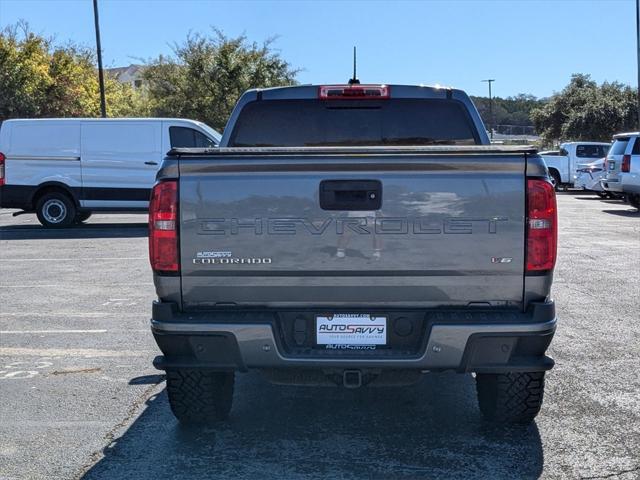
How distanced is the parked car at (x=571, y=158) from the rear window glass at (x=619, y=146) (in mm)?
8749

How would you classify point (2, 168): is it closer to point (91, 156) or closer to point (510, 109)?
point (91, 156)

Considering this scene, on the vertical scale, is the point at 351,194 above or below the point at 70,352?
above

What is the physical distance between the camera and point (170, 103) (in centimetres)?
4184

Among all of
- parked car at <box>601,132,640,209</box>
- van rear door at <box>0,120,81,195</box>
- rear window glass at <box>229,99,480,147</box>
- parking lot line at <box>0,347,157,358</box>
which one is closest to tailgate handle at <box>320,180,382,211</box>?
rear window glass at <box>229,99,480,147</box>

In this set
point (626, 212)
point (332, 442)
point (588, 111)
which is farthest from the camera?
point (588, 111)

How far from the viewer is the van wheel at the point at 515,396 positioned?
15.4 feet

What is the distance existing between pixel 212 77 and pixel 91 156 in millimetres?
24114

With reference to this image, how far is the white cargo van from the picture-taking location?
1762 centimetres

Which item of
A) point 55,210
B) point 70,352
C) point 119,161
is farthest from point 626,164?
point 70,352

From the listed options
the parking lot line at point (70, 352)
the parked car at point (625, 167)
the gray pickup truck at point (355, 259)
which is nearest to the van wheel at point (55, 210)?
the parking lot line at point (70, 352)

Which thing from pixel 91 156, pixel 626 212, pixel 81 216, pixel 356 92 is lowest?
pixel 626 212

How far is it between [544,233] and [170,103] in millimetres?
39177

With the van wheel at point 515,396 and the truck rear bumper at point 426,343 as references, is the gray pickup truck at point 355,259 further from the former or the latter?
the van wheel at point 515,396

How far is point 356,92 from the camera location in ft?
18.2
